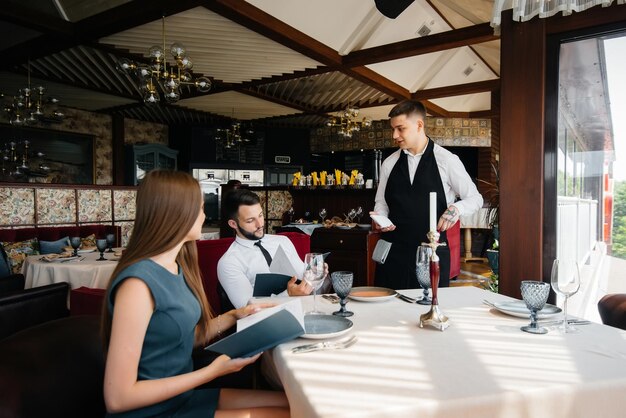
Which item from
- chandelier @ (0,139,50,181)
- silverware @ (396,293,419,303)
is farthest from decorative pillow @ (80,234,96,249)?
silverware @ (396,293,419,303)

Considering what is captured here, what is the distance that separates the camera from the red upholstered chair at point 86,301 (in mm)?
2291

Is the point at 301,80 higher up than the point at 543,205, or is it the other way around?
the point at 301,80

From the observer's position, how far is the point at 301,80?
8.28 m

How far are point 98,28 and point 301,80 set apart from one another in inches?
148

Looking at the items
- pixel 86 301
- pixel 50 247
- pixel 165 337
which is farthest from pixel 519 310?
pixel 50 247

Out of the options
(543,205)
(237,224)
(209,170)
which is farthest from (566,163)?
(209,170)

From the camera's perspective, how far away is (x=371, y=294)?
1.76 meters

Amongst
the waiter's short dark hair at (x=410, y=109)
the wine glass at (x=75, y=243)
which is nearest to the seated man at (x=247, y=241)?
the waiter's short dark hair at (x=410, y=109)

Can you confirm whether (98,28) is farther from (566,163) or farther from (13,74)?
(566,163)

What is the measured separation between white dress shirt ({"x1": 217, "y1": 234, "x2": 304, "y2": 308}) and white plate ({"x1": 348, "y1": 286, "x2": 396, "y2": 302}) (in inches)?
21.1

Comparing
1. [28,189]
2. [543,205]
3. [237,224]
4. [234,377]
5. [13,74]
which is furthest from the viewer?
[13,74]

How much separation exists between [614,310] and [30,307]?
A: 294 cm

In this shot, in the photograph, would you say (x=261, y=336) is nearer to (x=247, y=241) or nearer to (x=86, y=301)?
(x=247, y=241)

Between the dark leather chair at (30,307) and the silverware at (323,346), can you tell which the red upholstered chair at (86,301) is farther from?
the silverware at (323,346)
